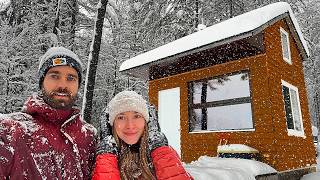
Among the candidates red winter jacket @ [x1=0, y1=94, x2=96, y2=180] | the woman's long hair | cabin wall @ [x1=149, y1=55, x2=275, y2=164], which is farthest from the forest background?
red winter jacket @ [x1=0, y1=94, x2=96, y2=180]

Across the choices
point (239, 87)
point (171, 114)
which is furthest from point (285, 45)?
point (171, 114)

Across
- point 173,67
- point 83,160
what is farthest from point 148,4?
point 83,160

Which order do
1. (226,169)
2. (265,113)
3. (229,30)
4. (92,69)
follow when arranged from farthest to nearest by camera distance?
(92,69) < (265,113) < (229,30) < (226,169)

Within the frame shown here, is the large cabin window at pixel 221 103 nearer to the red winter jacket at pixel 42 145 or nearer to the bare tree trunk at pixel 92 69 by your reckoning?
the bare tree trunk at pixel 92 69

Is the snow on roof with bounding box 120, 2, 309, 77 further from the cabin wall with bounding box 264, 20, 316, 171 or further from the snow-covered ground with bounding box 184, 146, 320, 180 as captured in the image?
the snow-covered ground with bounding box 184, 146, 320, 180

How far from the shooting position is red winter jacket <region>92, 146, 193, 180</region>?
228 centimetres

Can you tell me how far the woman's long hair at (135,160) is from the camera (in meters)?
2.47

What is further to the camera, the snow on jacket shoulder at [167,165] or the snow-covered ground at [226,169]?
the snow-covered ground at [226,169]

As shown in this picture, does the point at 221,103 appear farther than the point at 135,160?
Yes

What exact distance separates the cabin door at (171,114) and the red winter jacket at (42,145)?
8903 millimetres

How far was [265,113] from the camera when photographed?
8.75 m

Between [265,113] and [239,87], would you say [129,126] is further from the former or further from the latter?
[239,87]

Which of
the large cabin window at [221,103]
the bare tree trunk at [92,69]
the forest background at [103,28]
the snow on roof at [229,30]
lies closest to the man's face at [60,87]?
the snow on roof at [229,30]

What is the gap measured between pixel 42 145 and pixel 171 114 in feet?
30.8
